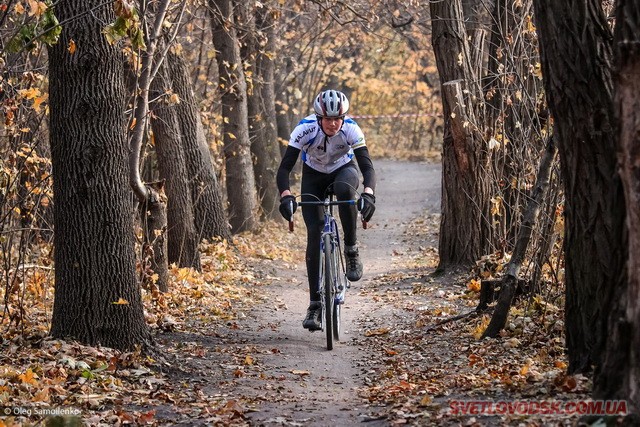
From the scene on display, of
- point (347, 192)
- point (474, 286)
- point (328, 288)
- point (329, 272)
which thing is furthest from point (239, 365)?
point (474, 286)

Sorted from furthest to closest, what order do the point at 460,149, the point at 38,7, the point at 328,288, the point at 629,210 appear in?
1. the point at 460,149
2. the point at 328,288
3. the point at 38,7
4. the point at 629,210

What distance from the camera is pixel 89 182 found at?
7.28 m

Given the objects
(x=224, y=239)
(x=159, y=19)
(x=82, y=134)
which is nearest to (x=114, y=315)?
(x=82, y=134)

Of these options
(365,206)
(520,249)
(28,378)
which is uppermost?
(365,206)

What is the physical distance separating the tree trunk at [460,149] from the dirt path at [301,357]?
5.33ft

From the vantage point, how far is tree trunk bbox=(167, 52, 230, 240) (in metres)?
14.1

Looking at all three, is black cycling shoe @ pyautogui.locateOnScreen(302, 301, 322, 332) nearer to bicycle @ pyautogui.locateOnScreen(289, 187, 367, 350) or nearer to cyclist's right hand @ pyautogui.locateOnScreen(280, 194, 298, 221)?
bicycle @ pyautogui.locateOnScreen(289, 187, 367, 350)

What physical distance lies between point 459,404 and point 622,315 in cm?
150

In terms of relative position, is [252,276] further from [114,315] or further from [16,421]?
[16,421]

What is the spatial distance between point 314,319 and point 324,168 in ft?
5.01

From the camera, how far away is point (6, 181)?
830cm

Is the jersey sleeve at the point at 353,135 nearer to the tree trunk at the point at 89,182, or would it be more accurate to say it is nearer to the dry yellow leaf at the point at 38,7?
the tree trunk at the point at 89,182

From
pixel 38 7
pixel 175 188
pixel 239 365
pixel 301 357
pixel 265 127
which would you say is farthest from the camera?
pixel 265 127

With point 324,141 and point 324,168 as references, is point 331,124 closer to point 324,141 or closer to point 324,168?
point 324,141
